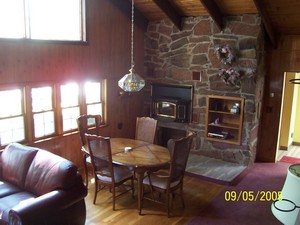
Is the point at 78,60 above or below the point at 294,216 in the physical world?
above

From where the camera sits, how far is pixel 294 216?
145cm

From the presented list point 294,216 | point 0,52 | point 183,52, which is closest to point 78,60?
point 0,52

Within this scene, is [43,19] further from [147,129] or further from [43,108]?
[147,129]

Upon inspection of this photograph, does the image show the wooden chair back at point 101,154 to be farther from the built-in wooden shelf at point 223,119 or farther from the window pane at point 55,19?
the built-in wooden shelf at point 223,119

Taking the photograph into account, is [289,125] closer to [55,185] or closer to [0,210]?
[55,185]

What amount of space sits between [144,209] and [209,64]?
10.6 ft

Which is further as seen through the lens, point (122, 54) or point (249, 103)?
point (122, 54)

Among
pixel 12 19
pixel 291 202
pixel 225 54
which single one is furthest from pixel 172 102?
pixel 291 202

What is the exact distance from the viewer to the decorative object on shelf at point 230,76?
5695 mm

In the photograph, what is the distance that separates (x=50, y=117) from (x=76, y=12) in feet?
6.35

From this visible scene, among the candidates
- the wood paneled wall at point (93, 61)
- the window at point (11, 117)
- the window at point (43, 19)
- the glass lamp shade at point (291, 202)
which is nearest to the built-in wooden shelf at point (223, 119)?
the wood paneled wall at point (93, 61)

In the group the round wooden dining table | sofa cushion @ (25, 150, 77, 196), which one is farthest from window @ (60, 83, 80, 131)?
sofa cushion @ (25, 150, 77, 196)

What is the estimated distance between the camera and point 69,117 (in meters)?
5.53

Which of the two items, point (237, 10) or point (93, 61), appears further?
point (93, 61)
